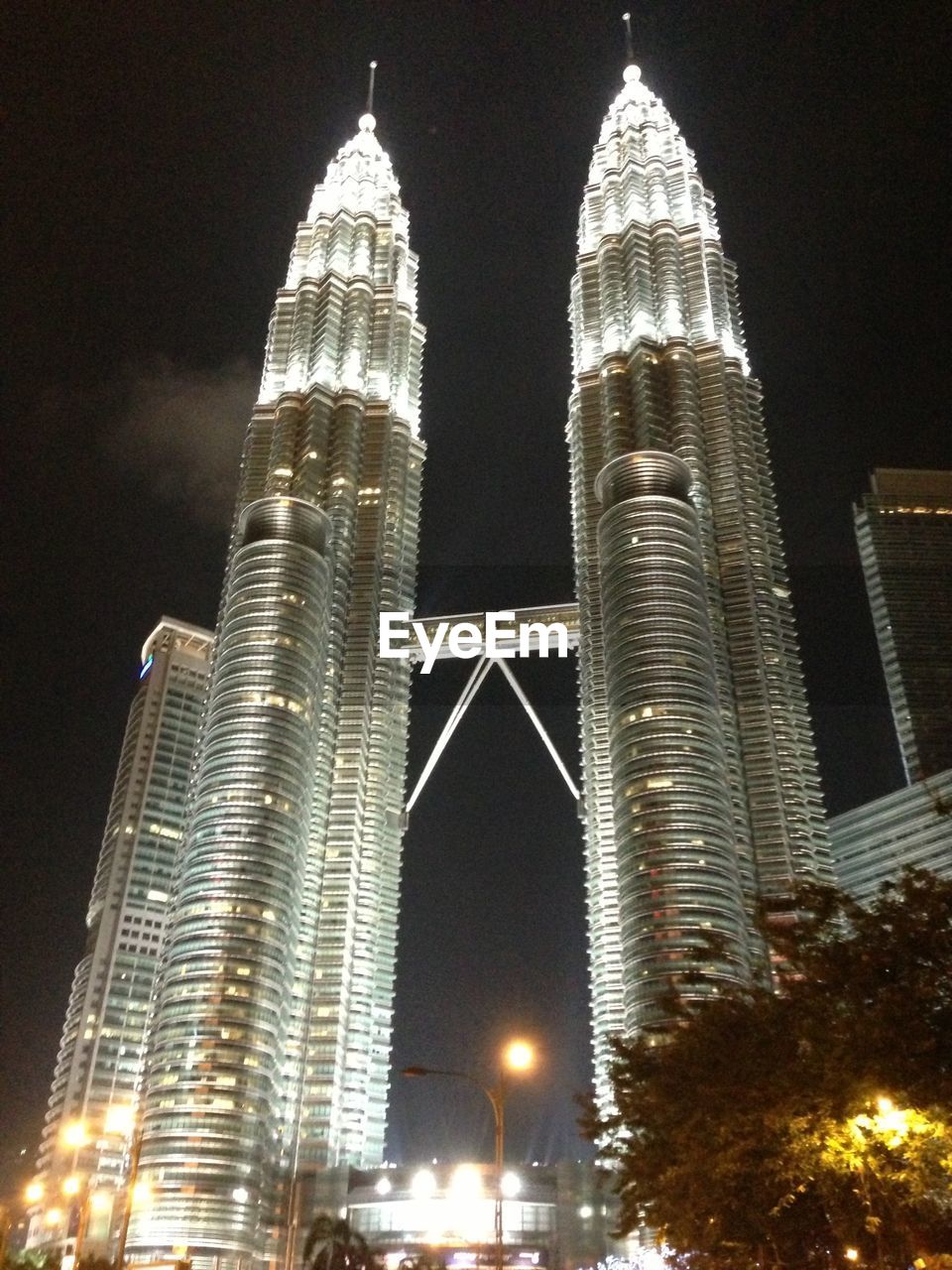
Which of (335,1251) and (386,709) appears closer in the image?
(335,1251)

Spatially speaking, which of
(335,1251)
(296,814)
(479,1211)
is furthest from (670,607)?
(335,1251)

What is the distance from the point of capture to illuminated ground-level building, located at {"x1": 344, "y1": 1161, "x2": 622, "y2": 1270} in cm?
13025

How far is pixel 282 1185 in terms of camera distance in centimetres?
13650

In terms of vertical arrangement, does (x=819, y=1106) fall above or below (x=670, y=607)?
below

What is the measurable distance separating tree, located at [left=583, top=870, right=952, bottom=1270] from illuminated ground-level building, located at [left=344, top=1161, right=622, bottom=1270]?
10236 centimetres

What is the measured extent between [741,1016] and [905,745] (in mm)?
174263

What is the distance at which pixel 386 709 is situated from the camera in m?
171

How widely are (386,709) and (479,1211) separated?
66.8 meters

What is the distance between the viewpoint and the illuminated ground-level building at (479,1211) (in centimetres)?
13025

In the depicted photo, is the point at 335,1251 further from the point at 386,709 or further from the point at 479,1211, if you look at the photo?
the point at 386,709

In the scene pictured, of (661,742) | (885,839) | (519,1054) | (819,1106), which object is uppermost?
(885,839)

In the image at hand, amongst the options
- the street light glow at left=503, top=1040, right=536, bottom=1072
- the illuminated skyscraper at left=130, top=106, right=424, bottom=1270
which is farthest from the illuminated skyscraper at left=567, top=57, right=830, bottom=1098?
the street light glow at left=503, top=1040, right=536, bottom=1072

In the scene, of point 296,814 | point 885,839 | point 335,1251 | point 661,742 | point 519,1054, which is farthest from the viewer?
point 885,839

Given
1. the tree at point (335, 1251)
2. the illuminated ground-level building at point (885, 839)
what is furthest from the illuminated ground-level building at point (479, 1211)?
the illuminated ground-level building at point (885, 839)
